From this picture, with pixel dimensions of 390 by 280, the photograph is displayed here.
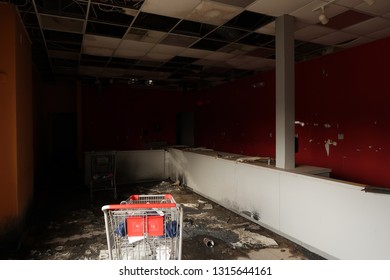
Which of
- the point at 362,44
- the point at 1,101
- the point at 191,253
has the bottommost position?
the point at 191,253

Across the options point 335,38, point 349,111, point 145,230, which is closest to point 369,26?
point 335,38

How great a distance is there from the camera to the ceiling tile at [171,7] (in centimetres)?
329

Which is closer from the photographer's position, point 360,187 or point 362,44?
point 360,187

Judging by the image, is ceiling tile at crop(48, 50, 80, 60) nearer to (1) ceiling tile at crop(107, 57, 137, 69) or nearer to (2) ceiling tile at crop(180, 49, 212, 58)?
(1) ceiling tile at crop(107, 57, 137, 69)

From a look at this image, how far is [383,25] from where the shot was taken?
12.6 feet

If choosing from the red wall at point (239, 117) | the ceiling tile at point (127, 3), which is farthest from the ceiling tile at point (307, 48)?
the ceiling tile at point (127, 3)

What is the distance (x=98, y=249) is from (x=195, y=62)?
4.56 metres

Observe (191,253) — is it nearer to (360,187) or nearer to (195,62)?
(360,187)

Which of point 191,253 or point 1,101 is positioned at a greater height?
point 1,101

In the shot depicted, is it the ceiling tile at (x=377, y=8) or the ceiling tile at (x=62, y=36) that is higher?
the ceiling tile at (x=62, y=36)

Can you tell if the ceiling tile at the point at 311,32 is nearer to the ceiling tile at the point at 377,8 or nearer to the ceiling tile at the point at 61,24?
the ceiling tile at the point at 377,8

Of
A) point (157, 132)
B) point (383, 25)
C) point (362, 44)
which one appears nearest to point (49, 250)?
point (383, 25)

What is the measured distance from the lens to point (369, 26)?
3920mm

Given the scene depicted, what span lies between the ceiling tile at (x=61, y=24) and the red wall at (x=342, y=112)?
4440mm
